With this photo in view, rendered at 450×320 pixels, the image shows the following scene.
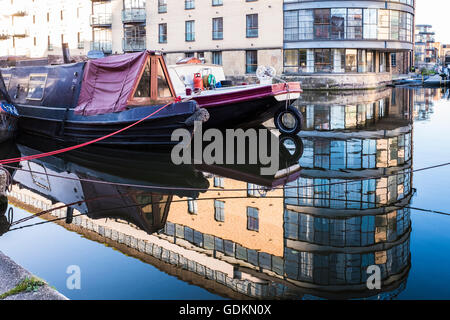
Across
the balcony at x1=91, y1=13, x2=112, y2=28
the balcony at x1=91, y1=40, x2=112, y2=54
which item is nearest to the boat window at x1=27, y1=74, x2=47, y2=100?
the balcony at x1=91, y1=13, x2=112, y2=28

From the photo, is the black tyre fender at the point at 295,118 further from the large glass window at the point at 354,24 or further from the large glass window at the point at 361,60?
the large glass window at the point at 361,60

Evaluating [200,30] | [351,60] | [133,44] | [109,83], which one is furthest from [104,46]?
[109,83]

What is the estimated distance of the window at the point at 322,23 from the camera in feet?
114

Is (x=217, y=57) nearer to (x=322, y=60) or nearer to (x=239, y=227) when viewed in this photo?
(x=322, y=60)

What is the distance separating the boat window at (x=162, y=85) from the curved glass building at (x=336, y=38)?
22864mm

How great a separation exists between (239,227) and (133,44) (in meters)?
38.9

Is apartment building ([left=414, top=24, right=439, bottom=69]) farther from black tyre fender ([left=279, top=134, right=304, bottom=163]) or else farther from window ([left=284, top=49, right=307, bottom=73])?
black tyre fender ([left=279, top=134, right=304, bottom=163])

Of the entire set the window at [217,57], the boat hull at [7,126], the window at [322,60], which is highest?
the window at [217,57]

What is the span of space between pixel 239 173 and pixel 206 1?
31.4 metres

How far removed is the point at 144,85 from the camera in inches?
503

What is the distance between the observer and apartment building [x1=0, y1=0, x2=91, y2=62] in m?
46.0

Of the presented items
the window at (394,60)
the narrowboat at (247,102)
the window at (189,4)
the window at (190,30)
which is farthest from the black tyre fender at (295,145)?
the window at (394,60)

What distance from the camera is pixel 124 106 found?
1223 centimetres

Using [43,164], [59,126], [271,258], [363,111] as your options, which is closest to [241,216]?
[271,258]
